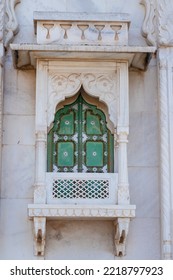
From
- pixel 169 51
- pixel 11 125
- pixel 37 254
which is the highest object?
pixel 169 51

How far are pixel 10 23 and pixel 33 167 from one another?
1930 millimetres

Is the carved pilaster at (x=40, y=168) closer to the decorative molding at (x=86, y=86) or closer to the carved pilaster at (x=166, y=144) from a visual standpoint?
the decorative molding at (x=86, y=86)

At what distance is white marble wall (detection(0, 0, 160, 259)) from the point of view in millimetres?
11352

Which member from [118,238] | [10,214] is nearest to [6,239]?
[10,214]

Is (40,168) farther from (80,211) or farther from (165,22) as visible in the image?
(165,22)

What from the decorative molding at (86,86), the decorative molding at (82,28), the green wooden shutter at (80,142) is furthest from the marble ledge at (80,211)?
the decorative molding at (82,28)

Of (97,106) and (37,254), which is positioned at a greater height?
(97,106)

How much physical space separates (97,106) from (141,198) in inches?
51.5

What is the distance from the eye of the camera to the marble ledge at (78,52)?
1132 centimetres

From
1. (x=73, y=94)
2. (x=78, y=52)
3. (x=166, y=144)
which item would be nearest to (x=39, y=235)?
(x=73, y=94)

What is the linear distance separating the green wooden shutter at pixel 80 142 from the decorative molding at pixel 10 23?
3.80ft

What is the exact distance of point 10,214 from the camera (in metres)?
11.4

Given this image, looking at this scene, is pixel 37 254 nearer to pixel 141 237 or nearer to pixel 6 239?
pixel 6 239

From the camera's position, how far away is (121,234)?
36.5 feet
